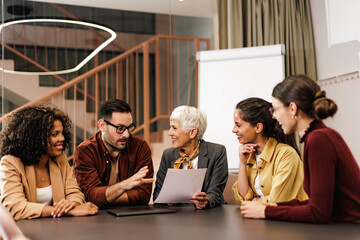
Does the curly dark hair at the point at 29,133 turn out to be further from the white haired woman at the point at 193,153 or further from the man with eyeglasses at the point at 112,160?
the white haired woman at the point at 193,153

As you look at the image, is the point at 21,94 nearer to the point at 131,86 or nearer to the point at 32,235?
the point at 131,86

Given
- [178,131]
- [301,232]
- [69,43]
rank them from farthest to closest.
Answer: [69,43] → [178,131] → [301,232]

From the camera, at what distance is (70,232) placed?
4.64 feet

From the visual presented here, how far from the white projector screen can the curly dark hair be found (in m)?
1.89

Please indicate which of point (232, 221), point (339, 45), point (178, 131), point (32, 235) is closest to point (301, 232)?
point (232, 221)

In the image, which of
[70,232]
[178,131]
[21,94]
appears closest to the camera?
[70,232]

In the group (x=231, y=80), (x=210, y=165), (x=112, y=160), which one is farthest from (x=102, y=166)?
(x=231, y=80)

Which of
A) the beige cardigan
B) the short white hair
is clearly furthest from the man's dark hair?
the beige cardigan

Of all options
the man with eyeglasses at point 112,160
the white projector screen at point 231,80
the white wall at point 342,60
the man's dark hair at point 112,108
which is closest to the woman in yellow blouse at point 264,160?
the man with eyeglasses at point 112,160

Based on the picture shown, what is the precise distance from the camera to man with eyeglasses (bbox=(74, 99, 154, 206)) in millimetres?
2236

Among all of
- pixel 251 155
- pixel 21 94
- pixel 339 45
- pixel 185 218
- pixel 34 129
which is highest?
pixel 339 45

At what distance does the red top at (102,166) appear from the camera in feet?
7.31

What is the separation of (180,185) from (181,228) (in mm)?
482

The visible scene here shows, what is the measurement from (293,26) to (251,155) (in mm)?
2472
